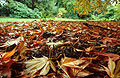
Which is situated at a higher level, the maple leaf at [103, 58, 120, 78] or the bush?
the bush

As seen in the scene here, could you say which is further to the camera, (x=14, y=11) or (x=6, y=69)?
(x=14, y=11)

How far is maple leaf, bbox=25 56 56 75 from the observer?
1.16ft

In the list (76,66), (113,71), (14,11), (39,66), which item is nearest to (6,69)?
(39,66)

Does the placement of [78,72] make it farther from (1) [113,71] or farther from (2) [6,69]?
(2) [6,69]

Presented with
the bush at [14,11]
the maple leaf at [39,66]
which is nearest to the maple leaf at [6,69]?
the maple leaf at [39,66]

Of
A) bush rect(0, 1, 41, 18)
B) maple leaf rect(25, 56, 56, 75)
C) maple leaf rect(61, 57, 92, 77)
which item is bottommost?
maple leaf rect(61, 57, 92, 77)

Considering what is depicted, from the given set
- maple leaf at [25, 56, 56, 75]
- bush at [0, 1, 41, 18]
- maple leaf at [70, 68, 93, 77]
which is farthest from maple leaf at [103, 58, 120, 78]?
bush at [0, 1, 41, 18]

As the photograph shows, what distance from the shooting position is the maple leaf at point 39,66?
35 centimetres

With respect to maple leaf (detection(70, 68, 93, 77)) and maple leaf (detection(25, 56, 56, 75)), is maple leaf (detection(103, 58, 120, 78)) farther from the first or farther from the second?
maple leaf (detection(25, 56, 56, 75))

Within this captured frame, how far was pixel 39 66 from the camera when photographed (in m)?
0.39

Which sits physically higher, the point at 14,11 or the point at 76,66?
the point at 14,11

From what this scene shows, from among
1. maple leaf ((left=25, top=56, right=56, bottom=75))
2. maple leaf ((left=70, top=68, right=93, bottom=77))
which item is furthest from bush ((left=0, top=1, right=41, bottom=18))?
maple leaf ((left=70, top=68, right=93, bottom=77))

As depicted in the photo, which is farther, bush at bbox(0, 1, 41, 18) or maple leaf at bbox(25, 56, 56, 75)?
bush at bbox(0, 1, 41, 18)

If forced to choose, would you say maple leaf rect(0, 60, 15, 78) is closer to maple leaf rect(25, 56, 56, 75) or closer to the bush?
maple leaf rect(25, 56, 56, 75)
